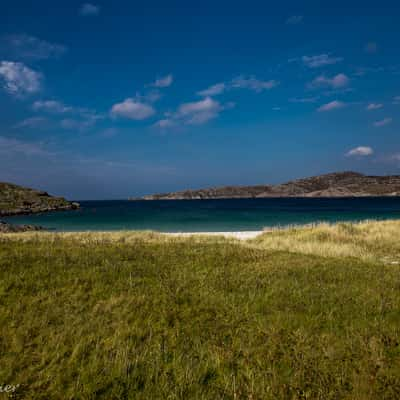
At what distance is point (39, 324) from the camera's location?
17.0 ft

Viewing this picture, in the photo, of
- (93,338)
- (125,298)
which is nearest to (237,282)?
(125,298)

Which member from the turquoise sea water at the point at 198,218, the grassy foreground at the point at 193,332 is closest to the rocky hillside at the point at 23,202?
the turquoise sea water at the point at 198,218

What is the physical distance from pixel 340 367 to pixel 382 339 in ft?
4.55

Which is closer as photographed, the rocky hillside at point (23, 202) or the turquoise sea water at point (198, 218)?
the turquoise sea water at point (198, 218)

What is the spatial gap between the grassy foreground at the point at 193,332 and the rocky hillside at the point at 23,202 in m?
85.9

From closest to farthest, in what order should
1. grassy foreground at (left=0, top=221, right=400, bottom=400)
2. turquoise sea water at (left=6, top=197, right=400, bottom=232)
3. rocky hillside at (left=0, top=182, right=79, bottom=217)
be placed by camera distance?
1. grassy foreground at (left=0, top=221, right=400, bottom=400)
2. turquoise sea water at (left=6, top=197, right=400, bottom=232)
3. rocky hillside at (left=0, top=182, right=79, bottom=217)

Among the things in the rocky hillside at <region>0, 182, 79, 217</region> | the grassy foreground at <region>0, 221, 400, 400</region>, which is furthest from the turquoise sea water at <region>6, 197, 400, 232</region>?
the grassy foreground at <region>0, 221, 400, 400</region>

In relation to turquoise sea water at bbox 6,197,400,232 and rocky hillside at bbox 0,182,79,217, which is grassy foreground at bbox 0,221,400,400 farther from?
rocky hillside at bbox 0,182,79,217

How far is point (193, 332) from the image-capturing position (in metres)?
5.25

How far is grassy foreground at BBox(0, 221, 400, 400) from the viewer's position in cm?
387

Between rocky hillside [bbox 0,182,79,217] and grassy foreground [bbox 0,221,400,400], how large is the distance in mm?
85911

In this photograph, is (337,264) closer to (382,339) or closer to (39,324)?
(382,339)

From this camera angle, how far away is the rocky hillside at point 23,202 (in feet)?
269

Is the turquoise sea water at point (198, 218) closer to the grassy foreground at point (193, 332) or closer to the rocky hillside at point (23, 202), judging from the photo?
the rocky hillside at point (23, 202)
